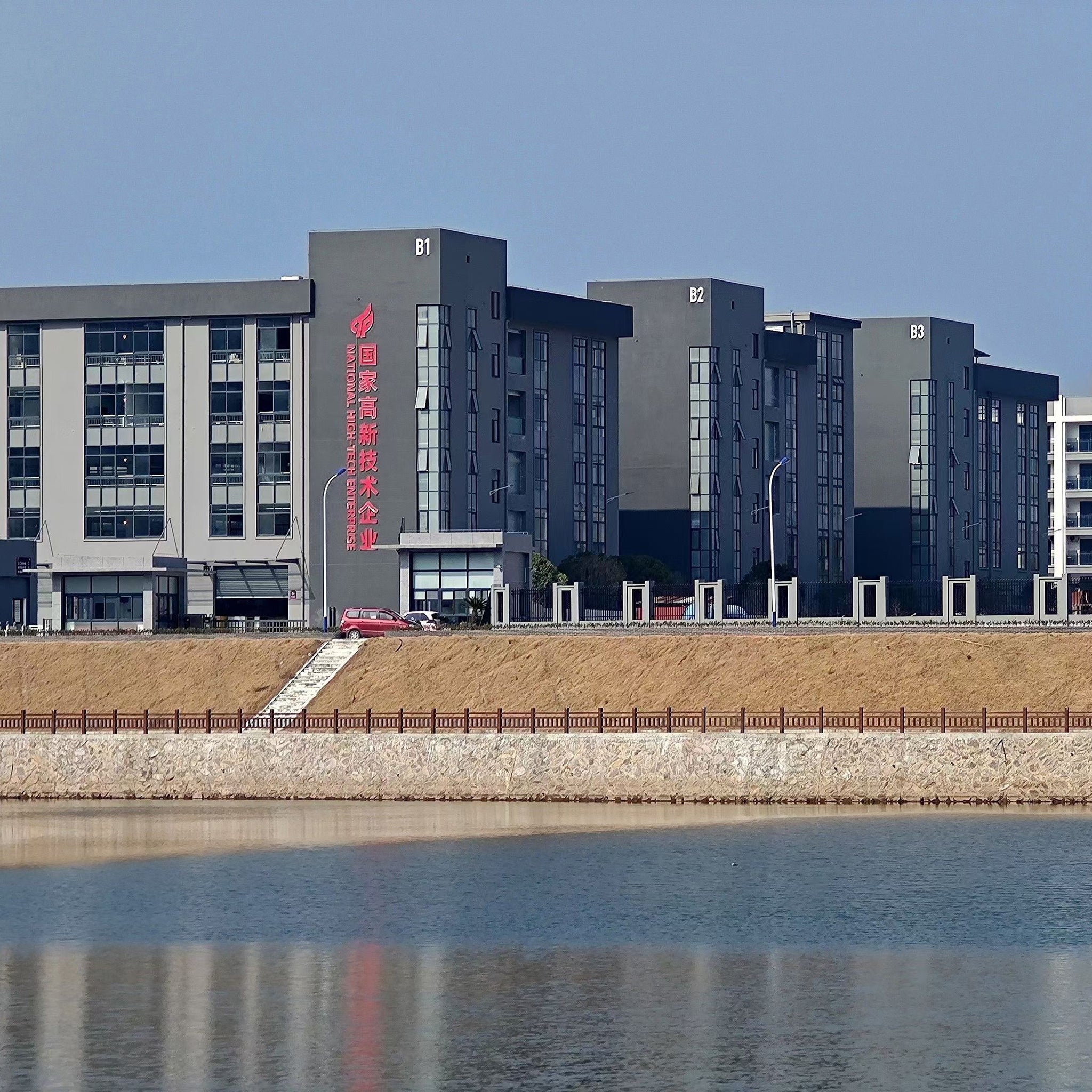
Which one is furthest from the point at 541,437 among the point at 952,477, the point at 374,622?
the point at 952,477

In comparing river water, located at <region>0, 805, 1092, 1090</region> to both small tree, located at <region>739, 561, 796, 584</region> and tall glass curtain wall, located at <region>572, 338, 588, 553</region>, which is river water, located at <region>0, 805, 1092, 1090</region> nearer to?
tall glass curtain wall, located at <region>572, 338, 588, 553</region>

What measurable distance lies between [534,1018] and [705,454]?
130m

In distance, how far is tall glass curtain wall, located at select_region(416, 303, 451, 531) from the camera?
434ft

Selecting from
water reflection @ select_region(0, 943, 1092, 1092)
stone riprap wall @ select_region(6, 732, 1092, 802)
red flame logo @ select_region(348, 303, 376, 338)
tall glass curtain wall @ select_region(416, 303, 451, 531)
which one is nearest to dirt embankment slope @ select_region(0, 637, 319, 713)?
stone riprap wall @ select_region(6, 732, 1092, 802)

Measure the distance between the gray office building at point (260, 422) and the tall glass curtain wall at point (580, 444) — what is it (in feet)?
53.6

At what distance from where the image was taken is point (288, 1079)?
1198 inches

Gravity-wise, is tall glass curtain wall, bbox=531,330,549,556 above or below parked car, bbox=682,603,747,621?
above

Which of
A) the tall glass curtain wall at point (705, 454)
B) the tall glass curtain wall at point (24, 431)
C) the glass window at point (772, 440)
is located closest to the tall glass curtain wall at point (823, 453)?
the glass window at point (772, 440)

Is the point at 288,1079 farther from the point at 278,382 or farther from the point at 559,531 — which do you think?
the point at 559,531

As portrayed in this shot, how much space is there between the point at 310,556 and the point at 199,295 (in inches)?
703

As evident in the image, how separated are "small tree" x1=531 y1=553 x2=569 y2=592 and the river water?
238 ft

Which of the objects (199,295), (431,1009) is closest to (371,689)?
(431,1009)

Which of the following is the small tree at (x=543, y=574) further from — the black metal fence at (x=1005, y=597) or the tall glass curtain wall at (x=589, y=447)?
the black metal fence at (x=1005, y=597)

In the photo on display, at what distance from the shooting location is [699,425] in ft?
534
